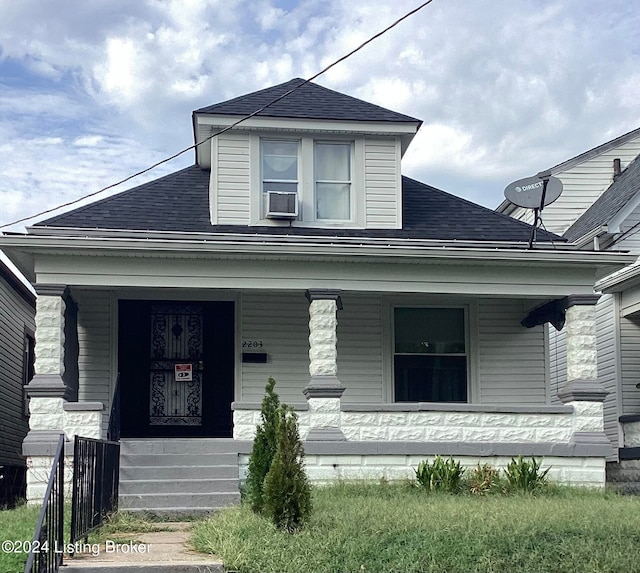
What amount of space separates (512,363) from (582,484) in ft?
9.52

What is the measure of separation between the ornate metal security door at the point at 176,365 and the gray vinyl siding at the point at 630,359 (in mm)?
7094

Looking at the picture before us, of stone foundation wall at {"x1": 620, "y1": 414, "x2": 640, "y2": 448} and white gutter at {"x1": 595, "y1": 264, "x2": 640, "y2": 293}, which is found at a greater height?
white gutter at {"x1": 595, "y1": 264, "x2": 640, "y2": 293}

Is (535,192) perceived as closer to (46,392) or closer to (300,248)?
(300,248)

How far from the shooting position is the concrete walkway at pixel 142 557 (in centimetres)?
708

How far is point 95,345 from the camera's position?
46.3 ft

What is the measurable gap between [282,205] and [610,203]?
7539mm

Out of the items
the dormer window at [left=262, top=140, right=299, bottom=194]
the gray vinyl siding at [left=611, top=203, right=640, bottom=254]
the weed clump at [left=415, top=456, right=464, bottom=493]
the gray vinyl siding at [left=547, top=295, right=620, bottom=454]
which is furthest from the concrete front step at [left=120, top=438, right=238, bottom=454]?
the gray vinyl siding at [left=611, top=203, right=640, bottom=254]

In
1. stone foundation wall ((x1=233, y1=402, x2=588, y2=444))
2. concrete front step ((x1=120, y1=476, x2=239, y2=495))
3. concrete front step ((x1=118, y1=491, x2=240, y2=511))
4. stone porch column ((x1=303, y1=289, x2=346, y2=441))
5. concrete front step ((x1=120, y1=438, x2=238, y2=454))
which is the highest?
stone porch column ((x1=303, y1=289, x2=346, y2=441))

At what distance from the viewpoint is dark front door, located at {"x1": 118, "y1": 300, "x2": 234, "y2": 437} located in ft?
46.3

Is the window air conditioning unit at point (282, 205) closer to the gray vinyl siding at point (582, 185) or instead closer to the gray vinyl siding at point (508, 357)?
the gray vinyl siding at point (508, 357)

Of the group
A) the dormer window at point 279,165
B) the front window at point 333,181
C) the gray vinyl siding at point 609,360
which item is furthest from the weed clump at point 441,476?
the gray vinyl siding at point 609,360

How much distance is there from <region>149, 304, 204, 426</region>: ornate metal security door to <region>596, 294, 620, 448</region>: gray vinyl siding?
7.03 metres

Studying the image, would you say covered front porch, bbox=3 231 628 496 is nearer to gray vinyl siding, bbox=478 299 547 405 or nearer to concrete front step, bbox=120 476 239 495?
gray vinyl siding, bbox=478 299 547 405

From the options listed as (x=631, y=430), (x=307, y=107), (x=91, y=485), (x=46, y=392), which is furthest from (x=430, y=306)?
(x=91, y=485)
